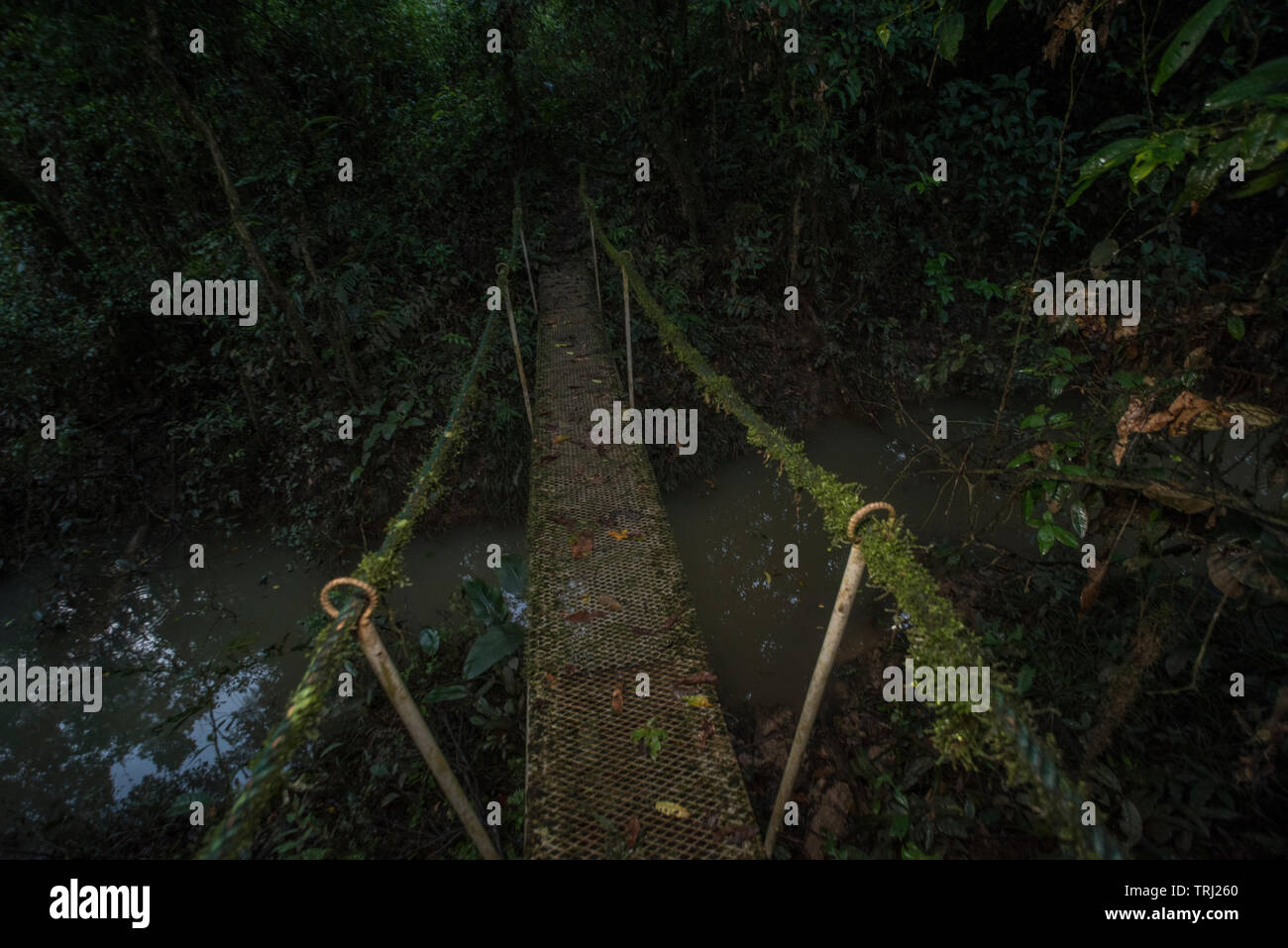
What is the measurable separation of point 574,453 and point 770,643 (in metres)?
1.90

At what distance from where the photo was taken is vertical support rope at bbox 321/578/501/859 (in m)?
1.38

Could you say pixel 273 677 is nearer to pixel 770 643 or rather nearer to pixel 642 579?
pixel 642 579

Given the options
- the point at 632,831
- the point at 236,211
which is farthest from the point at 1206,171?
the point at 236,211

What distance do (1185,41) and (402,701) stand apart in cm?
226

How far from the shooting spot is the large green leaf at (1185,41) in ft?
3.23

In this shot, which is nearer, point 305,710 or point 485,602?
point 305,710

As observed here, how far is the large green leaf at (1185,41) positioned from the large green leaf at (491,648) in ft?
11.4

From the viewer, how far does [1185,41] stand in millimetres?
1103

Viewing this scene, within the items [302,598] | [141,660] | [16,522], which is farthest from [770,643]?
[16,522]

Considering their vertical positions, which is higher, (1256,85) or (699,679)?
(1256,85)

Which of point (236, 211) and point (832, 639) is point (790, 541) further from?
point (236, 211)

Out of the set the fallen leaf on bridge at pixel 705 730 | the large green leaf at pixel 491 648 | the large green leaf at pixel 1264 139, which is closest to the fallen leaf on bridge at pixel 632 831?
the fallen leaf on bridge at pixel 705 730

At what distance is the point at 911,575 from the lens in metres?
1.41

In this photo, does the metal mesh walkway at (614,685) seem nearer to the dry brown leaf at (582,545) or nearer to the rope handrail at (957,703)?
the dry brown leaf at (582,545)
